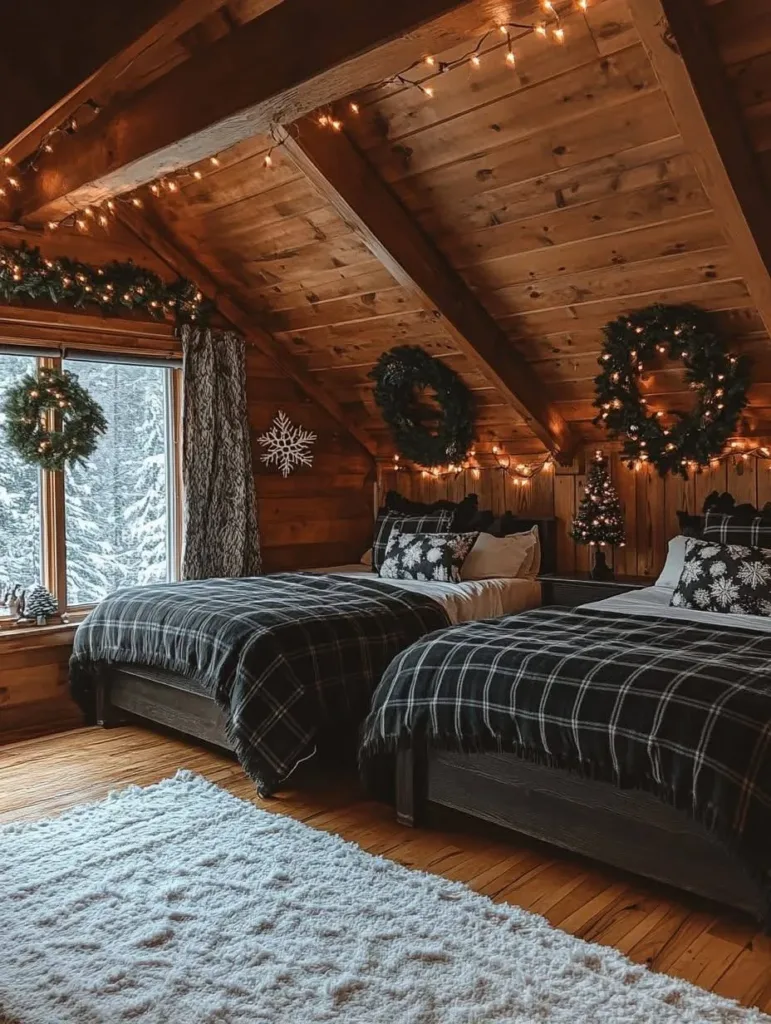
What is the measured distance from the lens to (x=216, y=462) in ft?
16.8

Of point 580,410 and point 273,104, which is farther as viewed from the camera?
point 580,410

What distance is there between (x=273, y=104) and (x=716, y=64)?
4.53 feet

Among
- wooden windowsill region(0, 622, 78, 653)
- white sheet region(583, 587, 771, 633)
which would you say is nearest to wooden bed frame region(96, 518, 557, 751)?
wooden windowsill region(0, 622, 78, 653)

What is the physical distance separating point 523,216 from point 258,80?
136 cm

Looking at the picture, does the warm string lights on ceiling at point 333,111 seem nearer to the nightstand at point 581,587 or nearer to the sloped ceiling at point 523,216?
the sloped ceiling at point 523,216

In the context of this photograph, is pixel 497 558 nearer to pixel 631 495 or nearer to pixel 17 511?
pixel 631 495

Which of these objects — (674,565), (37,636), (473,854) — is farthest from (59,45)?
(674,565)

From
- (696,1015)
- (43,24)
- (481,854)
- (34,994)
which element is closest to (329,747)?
(481,854)

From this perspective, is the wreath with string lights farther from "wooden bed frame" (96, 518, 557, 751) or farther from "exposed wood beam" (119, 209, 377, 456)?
"wooden bed frame" (96, 518, 557, 751)

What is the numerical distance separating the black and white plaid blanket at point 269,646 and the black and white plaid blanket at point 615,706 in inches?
14.7

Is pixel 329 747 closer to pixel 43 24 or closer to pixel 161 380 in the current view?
pixel 161 380

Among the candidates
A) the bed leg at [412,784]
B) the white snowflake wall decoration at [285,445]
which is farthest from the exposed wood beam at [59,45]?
the white snowflake wall decoration at [285,445]

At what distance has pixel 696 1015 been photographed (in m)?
1.99

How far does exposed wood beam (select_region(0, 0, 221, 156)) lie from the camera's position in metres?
2.05
